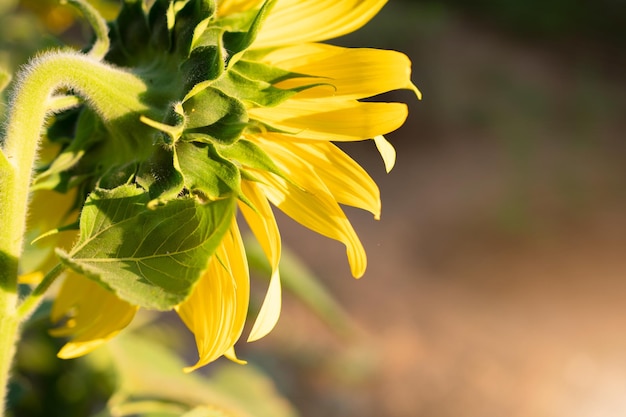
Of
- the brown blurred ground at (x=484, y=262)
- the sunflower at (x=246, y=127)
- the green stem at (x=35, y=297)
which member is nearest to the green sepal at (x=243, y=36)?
the sunflower at (x=246, y=127)

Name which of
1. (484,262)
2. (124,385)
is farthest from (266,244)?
(484,262)

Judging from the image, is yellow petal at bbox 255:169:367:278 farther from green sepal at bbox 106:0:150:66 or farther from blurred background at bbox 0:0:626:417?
blurred background at bbox 0:0:626:417

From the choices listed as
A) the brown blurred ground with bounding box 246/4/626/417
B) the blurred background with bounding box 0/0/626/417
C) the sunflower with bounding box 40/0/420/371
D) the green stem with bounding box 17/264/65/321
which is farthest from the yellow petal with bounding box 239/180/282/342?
the brown blurred ground with bounding box 246/4/626/417

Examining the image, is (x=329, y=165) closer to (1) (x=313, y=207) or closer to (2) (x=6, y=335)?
(1) (x=313, y=207)

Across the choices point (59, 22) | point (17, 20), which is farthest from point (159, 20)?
point (17, 20)

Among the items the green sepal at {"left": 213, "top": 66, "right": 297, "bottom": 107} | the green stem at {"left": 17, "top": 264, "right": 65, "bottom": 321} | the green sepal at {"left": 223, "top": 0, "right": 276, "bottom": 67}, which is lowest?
the green stem at {"left": 17, "top": 264, "right": 65, "bottom": 321}

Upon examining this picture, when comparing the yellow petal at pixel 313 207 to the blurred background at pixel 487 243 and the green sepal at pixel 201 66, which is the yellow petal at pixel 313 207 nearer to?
the green sepal at pixel 201 66
